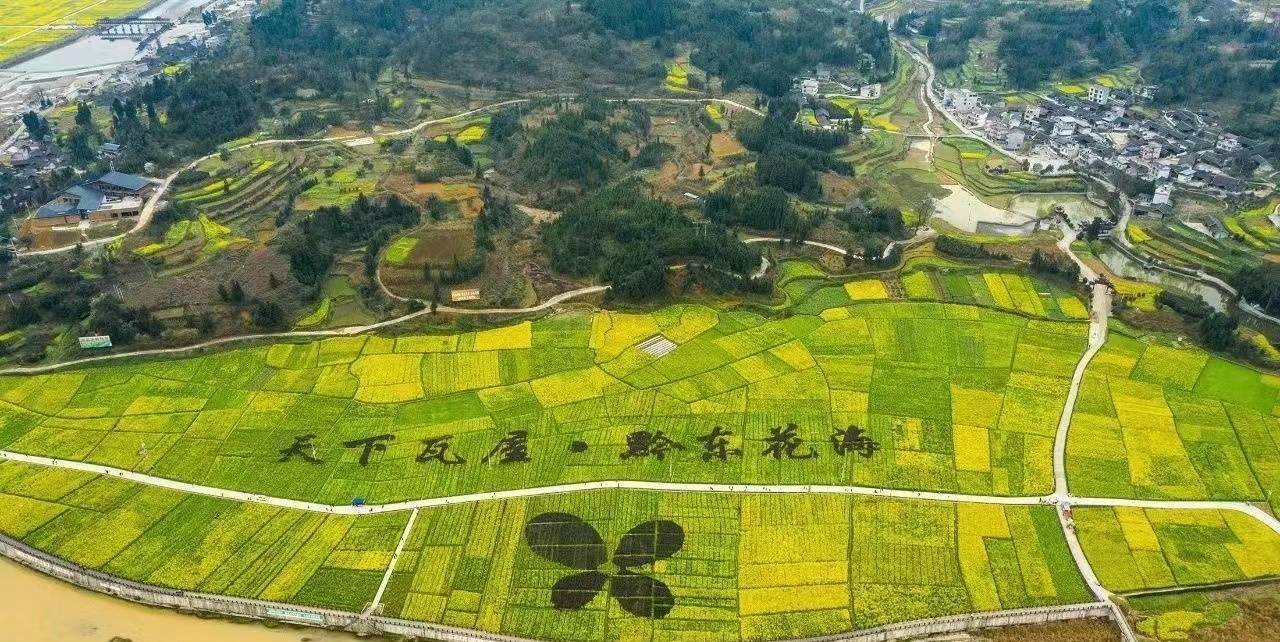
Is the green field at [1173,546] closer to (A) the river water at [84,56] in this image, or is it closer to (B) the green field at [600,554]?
(B) the green field at [600,554]

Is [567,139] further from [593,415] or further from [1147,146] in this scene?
[1147,146]

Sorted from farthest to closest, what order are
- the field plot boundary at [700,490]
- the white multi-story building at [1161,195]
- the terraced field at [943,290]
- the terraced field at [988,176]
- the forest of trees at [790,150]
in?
1. the terraced field at [988,176]
2. the forest of trees at [790,150]
3. the white multi-story building at [1161,195]
4. the terraced field at [943,290]
5. the field plot boundary at [700,490]

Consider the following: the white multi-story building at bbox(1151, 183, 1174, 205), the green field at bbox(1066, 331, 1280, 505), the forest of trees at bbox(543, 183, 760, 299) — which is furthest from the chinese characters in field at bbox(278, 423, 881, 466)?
the white multi-story building at bbox(1151, 183, 1174, 205)

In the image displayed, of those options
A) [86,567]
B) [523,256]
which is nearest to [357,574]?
[86,567]

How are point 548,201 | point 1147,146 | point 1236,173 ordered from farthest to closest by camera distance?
point 1147,146, point 1236,173, point 548,201

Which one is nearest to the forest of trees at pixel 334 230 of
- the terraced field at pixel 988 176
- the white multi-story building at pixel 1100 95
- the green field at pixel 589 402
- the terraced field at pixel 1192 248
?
the green field at pixel 589 402

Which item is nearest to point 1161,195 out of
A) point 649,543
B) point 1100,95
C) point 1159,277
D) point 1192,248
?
point 1192,248

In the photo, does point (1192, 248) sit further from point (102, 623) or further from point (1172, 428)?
point (102, 623)
